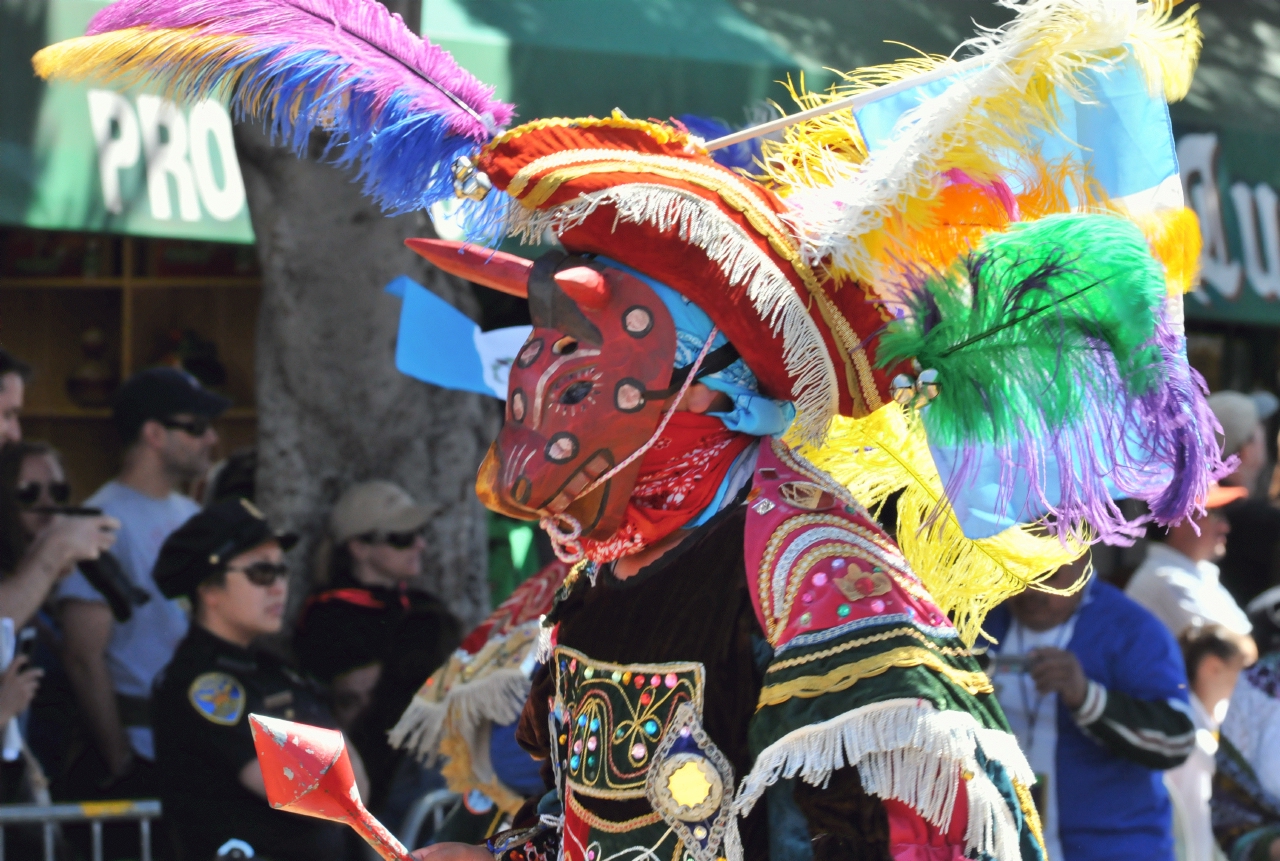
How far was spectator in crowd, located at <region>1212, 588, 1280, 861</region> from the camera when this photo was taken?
14.4 feet

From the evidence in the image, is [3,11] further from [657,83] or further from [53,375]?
[53,375]

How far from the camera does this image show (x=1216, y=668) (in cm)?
452

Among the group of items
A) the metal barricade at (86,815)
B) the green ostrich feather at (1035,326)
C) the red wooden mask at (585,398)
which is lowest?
the metal barricade at (86,815)

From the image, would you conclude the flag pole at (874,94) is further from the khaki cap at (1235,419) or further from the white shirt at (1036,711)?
the khaki cap at (1235,419)

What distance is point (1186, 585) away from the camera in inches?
186

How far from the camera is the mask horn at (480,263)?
89.8 inches

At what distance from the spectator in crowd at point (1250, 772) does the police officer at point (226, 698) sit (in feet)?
8.13

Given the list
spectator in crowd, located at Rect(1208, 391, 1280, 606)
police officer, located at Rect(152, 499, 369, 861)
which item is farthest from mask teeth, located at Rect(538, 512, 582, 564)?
spectator in crowd, located at Rect(1208, 391, 1280, 606)

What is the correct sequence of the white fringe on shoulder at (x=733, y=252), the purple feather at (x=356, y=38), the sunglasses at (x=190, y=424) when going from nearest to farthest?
the white fringe on shoulder at (x=733, y=252), the purple feather at (x=356, y=38), the sunglasses at (x=190, y=424)

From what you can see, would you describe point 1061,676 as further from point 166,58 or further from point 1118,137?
point 166,58

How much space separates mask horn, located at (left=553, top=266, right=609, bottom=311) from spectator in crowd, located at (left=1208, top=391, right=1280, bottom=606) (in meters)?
3.90

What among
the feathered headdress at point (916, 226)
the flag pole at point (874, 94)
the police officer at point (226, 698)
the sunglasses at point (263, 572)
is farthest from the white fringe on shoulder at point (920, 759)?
the sunglasses at point (263, 572)

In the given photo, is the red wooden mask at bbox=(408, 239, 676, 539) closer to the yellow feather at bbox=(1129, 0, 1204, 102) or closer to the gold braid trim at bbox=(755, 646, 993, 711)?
the gold braid trim at bbox=(755, 646, 993, 711)

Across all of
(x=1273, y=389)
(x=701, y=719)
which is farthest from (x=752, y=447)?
(x=1273, y=389)
